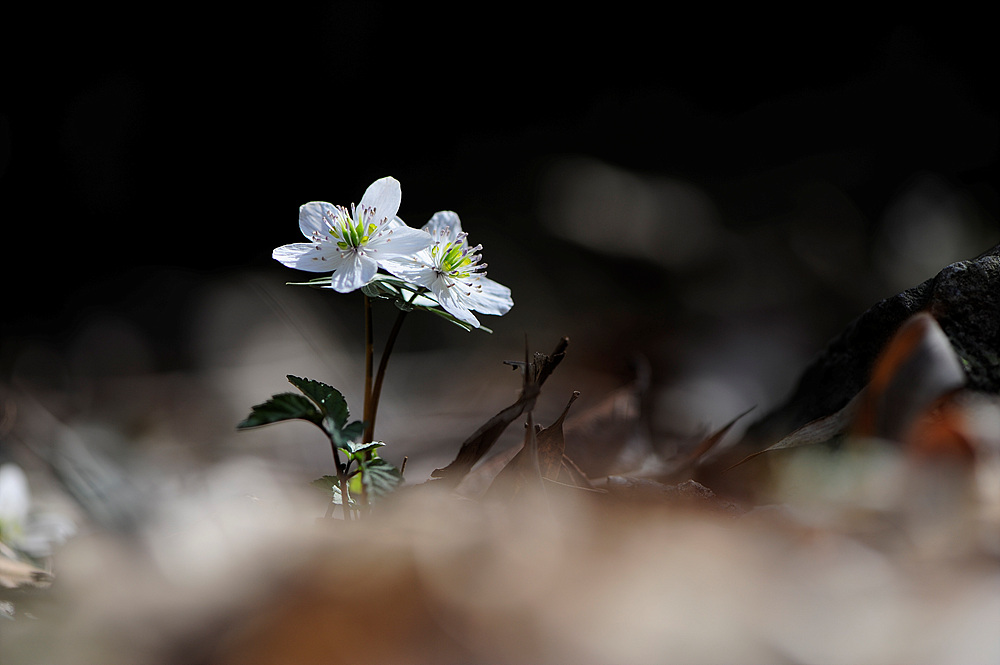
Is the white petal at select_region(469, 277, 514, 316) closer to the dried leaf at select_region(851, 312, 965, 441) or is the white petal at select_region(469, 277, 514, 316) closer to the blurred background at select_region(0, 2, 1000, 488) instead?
the dried leaf at select_region(851, 312, 965, 441)

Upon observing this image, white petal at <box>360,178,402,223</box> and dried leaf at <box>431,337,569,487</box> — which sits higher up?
white petal at <box>360,178,402,223</box>

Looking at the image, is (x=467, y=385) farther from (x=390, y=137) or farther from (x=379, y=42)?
(x=379, y=42)

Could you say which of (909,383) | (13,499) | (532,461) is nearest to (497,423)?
(532,461)

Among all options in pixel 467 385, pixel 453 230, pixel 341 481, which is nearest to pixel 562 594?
pixel 341 481

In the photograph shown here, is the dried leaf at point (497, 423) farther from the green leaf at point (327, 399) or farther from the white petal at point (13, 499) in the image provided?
the white petal at point (13, 499)

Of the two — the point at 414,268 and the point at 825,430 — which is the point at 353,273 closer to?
the point at 414,268

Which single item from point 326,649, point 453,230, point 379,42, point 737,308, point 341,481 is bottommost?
point 326,649

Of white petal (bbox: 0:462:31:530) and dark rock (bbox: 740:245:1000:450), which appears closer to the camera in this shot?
dark rock (bbox: 740:245:1000:450)

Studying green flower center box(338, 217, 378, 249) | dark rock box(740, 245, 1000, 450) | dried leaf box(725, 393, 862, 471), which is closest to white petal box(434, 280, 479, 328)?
green flower center box(338, 217, 378, 249)
